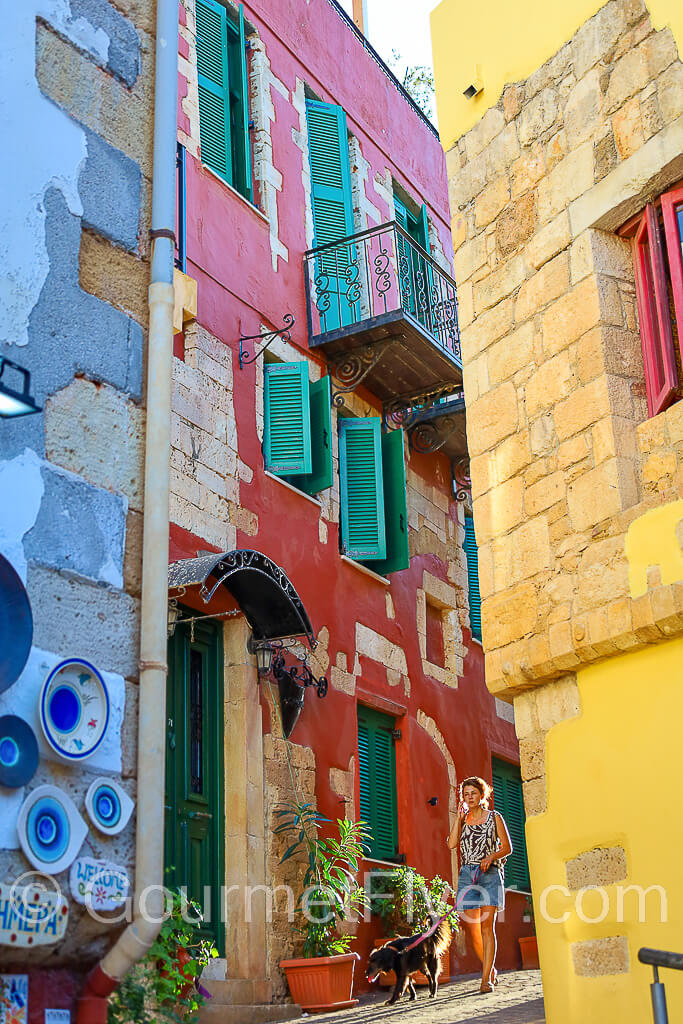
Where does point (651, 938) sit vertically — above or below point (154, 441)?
below

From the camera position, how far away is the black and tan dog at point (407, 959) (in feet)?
28.7

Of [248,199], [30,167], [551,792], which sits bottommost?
[551,792]

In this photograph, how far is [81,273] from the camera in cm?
441

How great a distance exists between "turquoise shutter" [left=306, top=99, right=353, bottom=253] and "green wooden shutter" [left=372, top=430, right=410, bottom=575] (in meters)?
2.09

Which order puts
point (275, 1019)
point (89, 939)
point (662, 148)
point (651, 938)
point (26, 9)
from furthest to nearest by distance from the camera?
1. point (275, 1019)
2. point (662, 148)
3. point (651, 938)
4. point (26, 9)
5. point (89, 939)

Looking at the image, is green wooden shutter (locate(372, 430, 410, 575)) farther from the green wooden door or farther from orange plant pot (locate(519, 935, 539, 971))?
orange plant pot (locate(519, 935, 539, 971))

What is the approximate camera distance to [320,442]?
36.0 ft

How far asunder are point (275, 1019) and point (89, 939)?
4.98 meters

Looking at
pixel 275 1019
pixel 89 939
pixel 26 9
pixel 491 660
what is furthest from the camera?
pixel 275 1019

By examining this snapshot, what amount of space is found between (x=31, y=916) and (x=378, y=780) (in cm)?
799

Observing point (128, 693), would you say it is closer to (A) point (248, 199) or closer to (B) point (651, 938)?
(B) point (651, 938)

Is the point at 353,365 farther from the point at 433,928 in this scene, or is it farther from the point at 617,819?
the point at 617,819

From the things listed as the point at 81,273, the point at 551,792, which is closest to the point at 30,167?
the point at 81,273

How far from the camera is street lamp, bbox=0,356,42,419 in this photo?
12.3 feet
